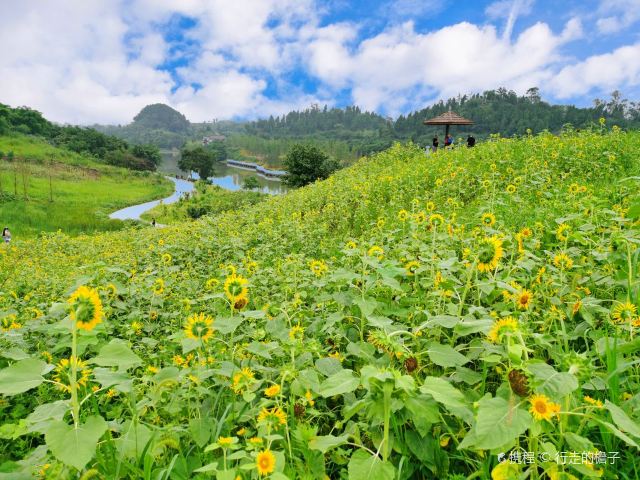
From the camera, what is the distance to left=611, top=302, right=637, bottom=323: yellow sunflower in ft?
4.96

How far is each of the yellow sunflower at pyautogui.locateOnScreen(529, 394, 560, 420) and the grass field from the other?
93.4 ft

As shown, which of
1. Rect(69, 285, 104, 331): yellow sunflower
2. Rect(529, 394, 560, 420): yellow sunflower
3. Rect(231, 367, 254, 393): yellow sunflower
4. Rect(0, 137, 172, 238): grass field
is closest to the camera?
Rect(529, 394, 560, 420): yellow sunflower

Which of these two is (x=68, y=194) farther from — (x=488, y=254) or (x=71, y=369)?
(x=488, y=254)

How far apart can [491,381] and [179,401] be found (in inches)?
52.7

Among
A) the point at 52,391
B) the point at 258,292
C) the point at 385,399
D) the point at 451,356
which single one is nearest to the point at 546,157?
the point at 258,292

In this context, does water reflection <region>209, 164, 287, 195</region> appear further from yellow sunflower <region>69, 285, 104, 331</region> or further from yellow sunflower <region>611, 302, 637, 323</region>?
yellow sunflower <region>69, 285, 104, 331</region>

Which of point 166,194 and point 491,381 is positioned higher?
point 491,381

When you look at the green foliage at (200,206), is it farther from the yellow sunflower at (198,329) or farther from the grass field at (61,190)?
the yellow sunflower at (198,329)

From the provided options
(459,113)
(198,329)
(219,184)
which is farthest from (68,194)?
(459,113)

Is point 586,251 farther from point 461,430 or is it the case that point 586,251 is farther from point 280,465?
point 280,465

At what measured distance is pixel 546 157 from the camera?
672cm

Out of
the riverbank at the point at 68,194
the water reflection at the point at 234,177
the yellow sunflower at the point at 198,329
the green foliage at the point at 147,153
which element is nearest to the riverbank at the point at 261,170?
the water reflection at the point at 234,177

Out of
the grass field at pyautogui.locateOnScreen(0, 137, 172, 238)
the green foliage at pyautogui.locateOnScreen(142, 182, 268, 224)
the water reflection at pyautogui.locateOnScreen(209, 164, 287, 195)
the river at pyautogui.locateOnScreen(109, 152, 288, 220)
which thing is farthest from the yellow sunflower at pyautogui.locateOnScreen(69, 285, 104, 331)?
the water reflection at pyautogui.locateOnScreen(209, 164, 287, 195)

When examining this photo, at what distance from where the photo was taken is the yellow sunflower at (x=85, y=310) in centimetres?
121
